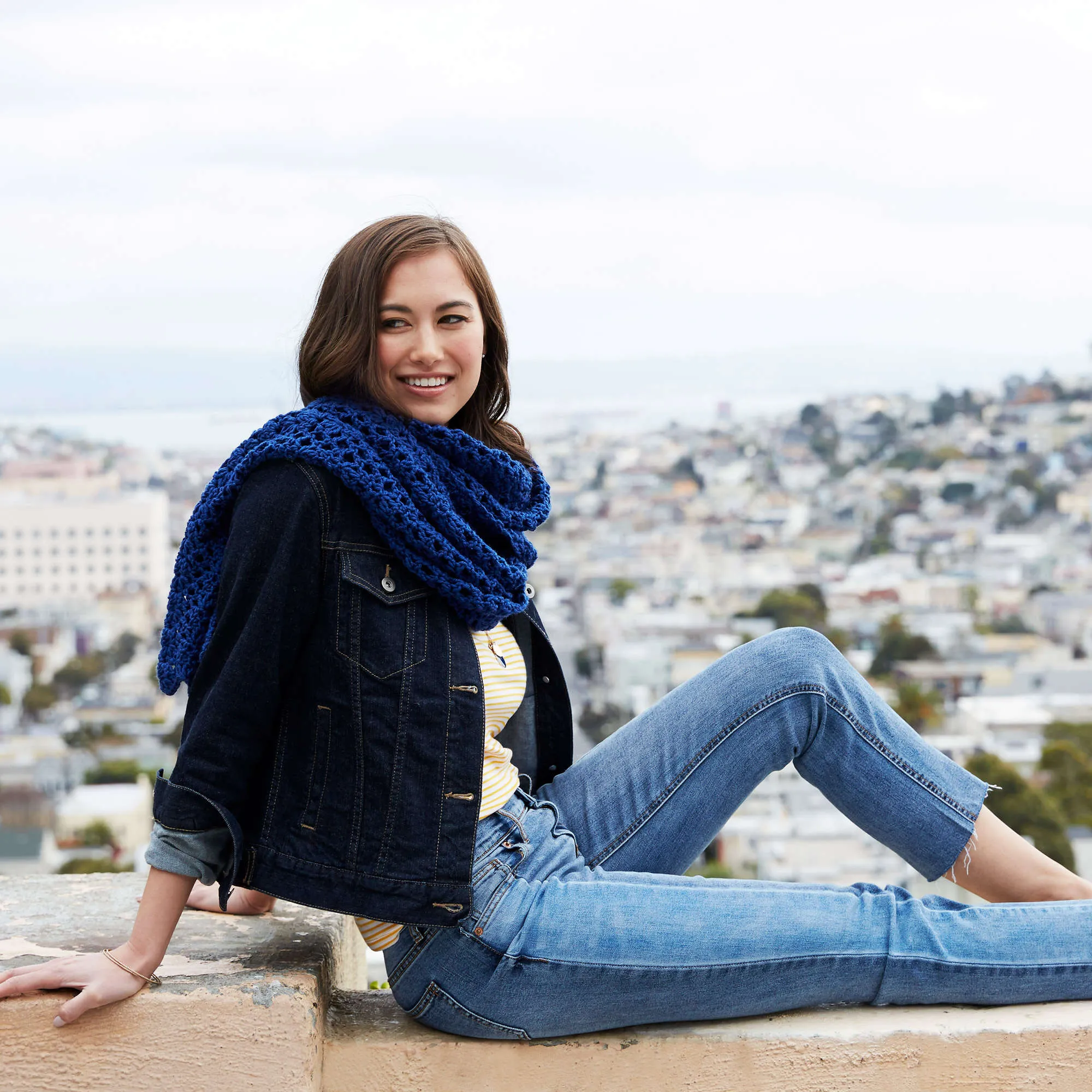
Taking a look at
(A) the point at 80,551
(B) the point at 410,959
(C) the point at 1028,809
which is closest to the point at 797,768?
(B) the point at 410,959

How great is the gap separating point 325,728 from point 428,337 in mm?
395

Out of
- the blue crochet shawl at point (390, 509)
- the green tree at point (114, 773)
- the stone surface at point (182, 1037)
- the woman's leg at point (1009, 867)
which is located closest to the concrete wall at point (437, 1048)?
the stone surface at point (182, 1037)

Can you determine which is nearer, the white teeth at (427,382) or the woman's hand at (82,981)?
the woman's hand at (82,981)

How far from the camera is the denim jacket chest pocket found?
3.54ft

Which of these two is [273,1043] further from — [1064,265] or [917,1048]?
[1064,265]

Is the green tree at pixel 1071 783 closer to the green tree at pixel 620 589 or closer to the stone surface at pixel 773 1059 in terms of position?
the green tree at pixel 620 589

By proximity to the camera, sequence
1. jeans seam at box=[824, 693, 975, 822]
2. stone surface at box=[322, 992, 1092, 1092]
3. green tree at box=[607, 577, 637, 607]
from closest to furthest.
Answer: stone surface at box=[322, 992, 1092, 1092], jeans seam at box=[824, 693, 975, 822], green tree at box=[607, 577, 637, 607]

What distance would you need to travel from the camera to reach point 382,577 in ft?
3.61

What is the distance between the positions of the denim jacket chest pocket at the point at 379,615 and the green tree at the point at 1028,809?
52.6 feet

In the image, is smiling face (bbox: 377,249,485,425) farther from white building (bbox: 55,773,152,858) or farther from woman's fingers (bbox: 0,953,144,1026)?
white building (bbox: 55,773,152,858)

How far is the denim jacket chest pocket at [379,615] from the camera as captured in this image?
108 cm

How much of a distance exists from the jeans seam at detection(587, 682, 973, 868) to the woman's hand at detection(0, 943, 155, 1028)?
462mm

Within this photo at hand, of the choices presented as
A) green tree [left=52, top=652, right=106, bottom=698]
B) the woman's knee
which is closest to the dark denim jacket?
the woman's knee

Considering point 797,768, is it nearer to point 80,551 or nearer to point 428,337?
point 428,337
